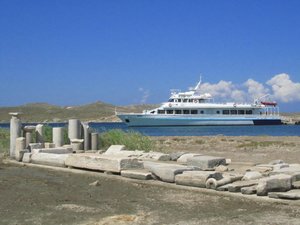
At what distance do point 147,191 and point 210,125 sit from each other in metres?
68.8

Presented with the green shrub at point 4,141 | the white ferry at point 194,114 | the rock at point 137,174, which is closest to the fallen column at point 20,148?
the green shrub at point 4,141

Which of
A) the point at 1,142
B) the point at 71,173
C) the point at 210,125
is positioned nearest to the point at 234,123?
the point at 210,125

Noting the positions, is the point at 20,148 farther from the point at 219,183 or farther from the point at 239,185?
the point at 239,185

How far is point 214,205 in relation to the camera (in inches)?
340

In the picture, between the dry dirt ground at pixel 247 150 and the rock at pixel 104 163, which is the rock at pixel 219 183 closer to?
the rock at pixel 104 163

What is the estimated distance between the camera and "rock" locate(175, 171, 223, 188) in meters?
10.2

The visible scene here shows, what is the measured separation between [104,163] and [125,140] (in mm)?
6982

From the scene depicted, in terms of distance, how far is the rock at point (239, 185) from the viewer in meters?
9.67

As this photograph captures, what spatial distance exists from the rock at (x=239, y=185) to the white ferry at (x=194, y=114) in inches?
2561

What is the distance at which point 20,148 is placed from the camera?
54.3 feet

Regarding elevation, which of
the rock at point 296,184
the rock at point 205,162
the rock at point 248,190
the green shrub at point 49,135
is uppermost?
A: the green shrub at point 49,135

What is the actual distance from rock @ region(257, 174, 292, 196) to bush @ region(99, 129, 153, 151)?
1031 cm

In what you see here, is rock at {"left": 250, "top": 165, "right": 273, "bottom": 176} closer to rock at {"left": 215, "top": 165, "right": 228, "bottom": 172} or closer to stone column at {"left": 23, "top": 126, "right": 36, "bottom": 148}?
rock at {"left": 215, "top": 165, "right": 228, "bottom": 172}

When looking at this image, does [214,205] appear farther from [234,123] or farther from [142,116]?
[234,123]
